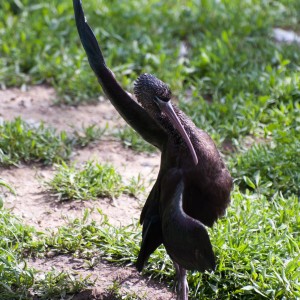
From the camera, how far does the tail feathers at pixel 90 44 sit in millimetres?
4875

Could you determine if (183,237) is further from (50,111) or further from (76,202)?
(50,111)

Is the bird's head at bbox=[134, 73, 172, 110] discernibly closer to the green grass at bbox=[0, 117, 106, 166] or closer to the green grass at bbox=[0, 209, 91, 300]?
the green grass at bbox=[0, 209, 91, 300]

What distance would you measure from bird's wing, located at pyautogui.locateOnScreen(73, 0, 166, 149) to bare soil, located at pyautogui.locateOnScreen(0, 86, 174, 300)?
797mm

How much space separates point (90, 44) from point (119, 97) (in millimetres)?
415

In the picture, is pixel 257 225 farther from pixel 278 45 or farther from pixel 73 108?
pixel 278 45

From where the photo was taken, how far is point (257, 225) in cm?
504

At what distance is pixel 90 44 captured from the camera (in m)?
4.92

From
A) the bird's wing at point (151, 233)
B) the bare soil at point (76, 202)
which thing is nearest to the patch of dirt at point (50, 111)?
the bare soil at point (76, 202)

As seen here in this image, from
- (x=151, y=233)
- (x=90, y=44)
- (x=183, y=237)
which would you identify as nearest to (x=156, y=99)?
(x=90, y=44)

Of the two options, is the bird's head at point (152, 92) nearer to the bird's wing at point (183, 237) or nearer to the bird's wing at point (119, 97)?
the bird's wing at point (119, 97)

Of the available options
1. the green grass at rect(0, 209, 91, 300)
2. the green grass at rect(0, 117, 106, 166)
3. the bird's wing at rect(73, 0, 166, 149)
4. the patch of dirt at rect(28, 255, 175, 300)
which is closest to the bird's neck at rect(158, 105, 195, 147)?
the bird's wing at rect(73, 0, 166, 149)

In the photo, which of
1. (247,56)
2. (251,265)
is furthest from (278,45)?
(251,265)

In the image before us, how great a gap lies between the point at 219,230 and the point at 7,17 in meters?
4.22

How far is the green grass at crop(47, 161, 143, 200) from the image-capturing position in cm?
557
